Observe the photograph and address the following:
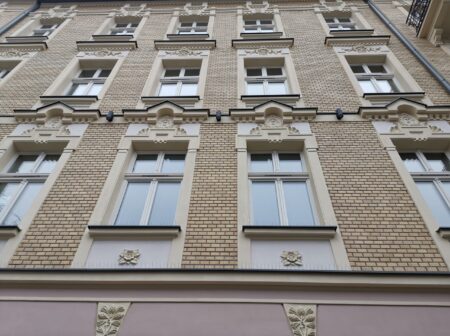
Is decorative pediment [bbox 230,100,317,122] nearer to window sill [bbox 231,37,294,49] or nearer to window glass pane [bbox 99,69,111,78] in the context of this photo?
window sill [bbox 231,37,294,49]

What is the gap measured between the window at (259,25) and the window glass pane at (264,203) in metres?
8.28

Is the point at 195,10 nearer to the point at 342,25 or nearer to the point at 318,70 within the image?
the point at 342,25

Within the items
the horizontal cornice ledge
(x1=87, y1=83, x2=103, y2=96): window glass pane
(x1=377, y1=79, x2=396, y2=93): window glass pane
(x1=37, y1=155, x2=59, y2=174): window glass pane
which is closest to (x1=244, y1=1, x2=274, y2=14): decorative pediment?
(x1=377, y1=79, x2=396, y2=93): window glass pane

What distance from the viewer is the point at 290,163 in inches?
279

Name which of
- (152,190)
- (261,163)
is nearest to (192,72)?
(261,163)

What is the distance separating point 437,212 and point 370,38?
22.5 feet

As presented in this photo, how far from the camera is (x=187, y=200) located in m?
6.00

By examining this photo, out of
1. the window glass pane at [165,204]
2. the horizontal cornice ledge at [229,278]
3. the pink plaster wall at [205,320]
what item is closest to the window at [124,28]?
the window glass pane at [165,204]

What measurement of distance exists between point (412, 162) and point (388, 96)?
7.01 ft

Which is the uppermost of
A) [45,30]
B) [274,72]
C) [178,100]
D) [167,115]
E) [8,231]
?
[45,30]

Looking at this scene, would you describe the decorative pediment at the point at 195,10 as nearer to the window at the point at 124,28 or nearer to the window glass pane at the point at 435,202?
the window at the point at 124,28

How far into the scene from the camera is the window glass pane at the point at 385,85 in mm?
9266

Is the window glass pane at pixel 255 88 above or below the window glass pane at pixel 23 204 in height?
above

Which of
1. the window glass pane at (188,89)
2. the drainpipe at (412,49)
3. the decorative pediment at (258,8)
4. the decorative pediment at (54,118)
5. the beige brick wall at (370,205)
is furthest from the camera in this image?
the decorative pediment at (258,8)
